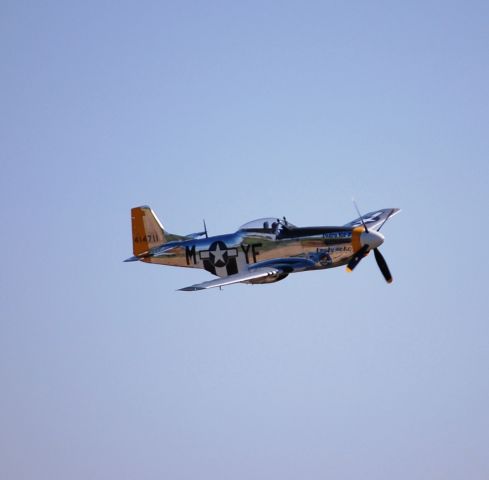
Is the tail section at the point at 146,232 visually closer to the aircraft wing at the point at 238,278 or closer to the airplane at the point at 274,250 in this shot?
the airplane at the point at 274,250

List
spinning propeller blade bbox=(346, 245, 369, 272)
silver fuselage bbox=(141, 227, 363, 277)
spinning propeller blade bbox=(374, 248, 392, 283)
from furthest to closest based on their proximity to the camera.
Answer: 1. spinning propeller blade bbox=(374, 248, 392, 283)
2. silver fuselage bbox=(141, 227, 363, 277)
3. spinning propeller blade bbox=(346, 245, 369, 272)

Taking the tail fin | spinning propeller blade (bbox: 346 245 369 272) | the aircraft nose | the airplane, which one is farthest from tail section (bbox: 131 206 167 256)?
the aircraft nose

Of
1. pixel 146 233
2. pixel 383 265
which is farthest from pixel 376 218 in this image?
pixel 146 233

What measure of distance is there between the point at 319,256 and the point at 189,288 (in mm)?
7178

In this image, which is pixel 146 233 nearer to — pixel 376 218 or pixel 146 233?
pixel 146 233

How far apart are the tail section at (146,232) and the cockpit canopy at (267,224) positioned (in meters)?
6.33

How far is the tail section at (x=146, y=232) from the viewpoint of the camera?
51.8 metres

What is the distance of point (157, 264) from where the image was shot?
169 feet

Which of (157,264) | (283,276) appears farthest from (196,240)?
(283,276)

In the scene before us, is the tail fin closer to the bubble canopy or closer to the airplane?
the airplane

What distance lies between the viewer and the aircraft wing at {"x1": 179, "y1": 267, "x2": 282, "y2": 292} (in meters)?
41.7

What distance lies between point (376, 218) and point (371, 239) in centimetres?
588

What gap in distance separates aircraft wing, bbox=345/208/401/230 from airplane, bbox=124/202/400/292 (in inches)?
2.1

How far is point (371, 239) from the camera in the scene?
4522 centimetres
